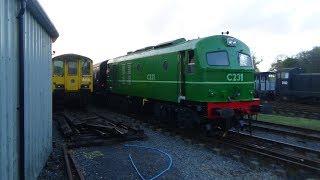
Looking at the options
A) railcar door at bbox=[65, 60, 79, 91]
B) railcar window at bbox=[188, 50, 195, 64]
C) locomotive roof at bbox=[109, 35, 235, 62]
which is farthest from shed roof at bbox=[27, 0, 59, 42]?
railcar door at bbox=[65, 60, 79, 91]

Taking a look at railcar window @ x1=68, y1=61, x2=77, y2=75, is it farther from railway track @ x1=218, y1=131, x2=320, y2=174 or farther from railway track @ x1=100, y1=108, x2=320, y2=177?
railway track @ x1=218, y1=131, x2=320, y2=174

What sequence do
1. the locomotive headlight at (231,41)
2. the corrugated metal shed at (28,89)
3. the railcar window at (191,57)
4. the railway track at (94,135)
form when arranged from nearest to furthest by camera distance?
the corrugated metal shed at (28,89) < the railway track at (94,135) < the railcar window at (191,57) < the locomotive headlight at (231,41)

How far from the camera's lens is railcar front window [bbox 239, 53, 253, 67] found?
12.9 meters

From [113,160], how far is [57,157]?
142 cm

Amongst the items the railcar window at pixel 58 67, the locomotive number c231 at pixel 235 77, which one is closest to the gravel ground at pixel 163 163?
the locomotive number c231 at pixel 235 77

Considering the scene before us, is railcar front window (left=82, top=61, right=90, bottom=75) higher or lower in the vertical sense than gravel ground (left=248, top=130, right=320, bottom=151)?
higher

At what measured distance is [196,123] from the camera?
12.5 metres

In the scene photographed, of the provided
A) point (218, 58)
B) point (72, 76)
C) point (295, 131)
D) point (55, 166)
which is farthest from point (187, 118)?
point (72, 76)

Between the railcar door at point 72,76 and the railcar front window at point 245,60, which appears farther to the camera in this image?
the railcar door at point 72,76

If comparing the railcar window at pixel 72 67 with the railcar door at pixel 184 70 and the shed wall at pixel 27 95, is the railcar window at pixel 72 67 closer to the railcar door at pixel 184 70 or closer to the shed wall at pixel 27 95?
the railcar door at pixel 184 70

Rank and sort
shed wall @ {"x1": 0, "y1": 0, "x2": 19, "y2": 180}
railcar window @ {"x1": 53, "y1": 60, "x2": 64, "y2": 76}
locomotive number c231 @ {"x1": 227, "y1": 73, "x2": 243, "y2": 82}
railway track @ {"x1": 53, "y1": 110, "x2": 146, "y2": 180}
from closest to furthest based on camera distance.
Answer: shed wall @ {"x1": 0, "y1": 0, "x2": 19, "y2": 180}, railway track @ {"x1": 53, "y1": 110, "x2": 146, "y2": 180}, locomotive number c231 @ {"x1": 227, "y1": 73, "x2": 243, "y2": 82}, railcar window @ {"x1": 53, "y1": 60, "x2": 64, "y2": 76}

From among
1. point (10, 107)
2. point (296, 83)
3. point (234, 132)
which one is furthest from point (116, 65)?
point (10, 107)

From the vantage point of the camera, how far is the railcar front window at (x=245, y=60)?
42.4 ft

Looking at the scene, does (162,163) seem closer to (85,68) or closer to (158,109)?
(158,109)
